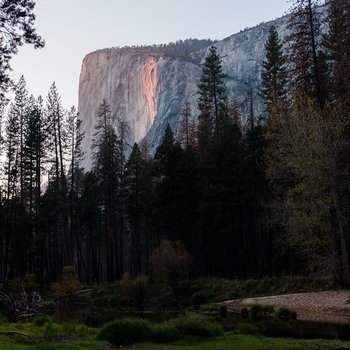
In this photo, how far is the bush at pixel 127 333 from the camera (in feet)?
40.6

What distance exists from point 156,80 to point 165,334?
115 meters

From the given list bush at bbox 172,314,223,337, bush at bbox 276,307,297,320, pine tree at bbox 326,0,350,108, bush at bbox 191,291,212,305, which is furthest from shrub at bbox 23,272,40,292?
pine tree at bbox 326,0,350,108

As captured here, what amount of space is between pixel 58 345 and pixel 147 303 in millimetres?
23359

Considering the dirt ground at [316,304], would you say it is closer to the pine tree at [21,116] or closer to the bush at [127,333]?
the bush at [127,333]

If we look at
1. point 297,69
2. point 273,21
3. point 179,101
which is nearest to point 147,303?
point 297,69

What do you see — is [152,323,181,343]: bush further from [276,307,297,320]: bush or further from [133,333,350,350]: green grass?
[276,307,297,320]: bush

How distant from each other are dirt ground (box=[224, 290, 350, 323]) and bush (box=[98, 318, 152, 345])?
7737 millimetres

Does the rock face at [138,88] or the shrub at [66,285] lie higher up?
the rock face at [138,88]

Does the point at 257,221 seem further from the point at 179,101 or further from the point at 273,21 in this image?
the point at 273,21

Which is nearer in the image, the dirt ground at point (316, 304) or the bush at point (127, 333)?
the bush at point (127, 333)

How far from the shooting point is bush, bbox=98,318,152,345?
12.4 metres

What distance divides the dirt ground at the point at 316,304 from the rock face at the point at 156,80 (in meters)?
72.0

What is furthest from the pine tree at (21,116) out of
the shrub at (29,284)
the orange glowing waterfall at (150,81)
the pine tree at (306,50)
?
the orange glowing waterfall at (150,81)

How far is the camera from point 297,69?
27.5 m
